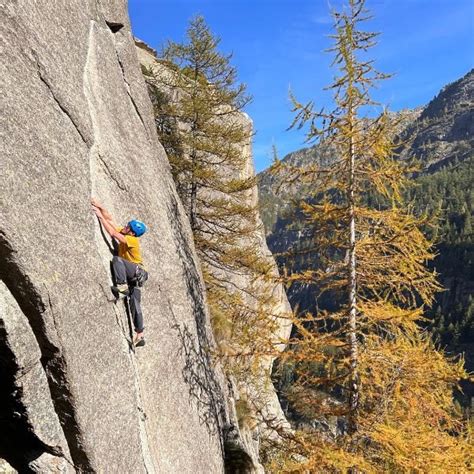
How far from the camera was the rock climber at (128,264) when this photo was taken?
24.6 feet

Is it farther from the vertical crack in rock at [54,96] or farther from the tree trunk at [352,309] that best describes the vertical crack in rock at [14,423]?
the tree trunk at [352,309]

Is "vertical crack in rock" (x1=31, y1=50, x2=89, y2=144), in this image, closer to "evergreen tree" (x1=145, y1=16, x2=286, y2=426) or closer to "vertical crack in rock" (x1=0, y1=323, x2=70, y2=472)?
"vertical crack in rock" (x1=0, y1=323, x2=70, y2=472)

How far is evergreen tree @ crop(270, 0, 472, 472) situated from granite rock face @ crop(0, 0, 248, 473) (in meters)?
2.80

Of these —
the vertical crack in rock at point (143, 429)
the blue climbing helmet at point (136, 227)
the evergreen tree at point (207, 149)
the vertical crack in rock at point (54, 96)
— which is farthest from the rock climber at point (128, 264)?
the evergreen tree at point (207, 149)

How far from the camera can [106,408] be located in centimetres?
659

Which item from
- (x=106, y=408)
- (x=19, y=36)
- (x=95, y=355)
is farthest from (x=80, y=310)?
(x=19, y=36)

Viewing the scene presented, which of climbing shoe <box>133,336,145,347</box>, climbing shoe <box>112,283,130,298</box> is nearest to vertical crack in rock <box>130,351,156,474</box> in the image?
climbing shoe <box>133,336,145,347</box>

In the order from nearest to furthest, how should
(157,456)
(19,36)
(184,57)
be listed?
(19,36)
(157,456)
(184,57)

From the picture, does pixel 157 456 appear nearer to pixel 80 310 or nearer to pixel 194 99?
pixel 80 310

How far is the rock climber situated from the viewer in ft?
24.6

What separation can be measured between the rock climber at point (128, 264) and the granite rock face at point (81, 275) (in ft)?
0.64

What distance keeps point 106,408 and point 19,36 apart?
569 centimetres

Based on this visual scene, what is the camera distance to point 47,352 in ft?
19.0

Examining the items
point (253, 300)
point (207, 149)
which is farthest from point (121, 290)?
point (253, 300)
